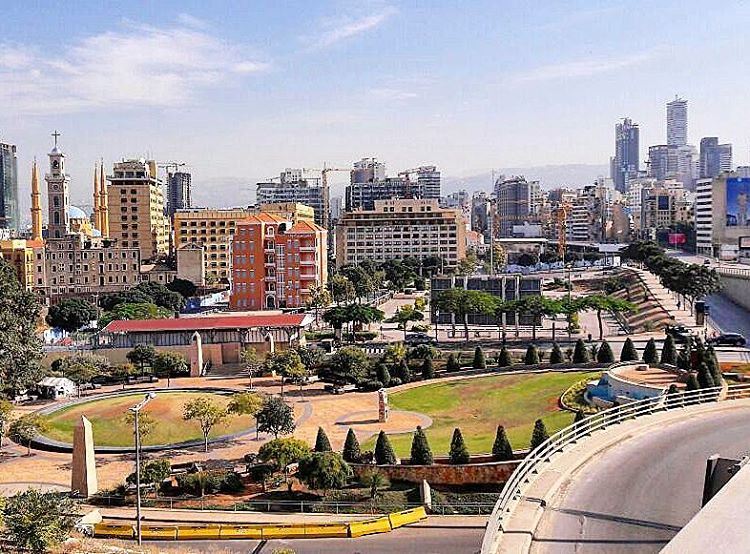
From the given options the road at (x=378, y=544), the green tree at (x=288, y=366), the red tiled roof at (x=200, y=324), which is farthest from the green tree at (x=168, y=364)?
the road at (x=378, y=544)

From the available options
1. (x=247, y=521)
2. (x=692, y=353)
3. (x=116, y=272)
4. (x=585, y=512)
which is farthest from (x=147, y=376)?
(x=116, y=272)

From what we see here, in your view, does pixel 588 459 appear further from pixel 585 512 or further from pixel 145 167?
pixel 145 167

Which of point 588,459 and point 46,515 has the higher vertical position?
point 588,459

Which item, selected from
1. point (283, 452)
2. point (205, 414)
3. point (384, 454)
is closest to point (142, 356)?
point (205, 414)

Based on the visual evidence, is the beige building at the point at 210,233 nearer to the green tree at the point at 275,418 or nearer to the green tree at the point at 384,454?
the green tree at the point at 275,418

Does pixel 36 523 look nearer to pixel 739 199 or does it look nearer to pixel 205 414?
pixel 205 414

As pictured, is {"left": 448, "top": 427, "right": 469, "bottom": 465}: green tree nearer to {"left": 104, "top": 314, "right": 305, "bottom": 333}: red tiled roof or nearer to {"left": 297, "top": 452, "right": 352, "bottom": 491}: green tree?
{"left": 297, "top": 452, "right": 352, "bottom": 491}: green tree
